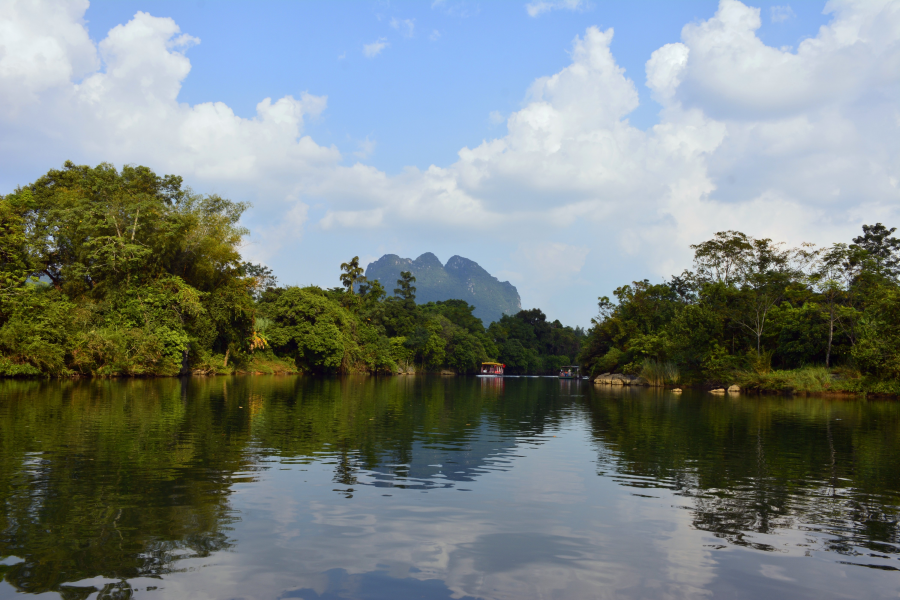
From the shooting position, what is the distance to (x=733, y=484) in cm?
993

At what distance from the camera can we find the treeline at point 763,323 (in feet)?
123

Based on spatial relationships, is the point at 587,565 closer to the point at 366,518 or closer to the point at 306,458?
the point at 366,518

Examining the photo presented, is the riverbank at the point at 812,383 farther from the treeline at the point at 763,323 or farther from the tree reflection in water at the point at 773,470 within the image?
the tree reflection in water at the point at 773,470

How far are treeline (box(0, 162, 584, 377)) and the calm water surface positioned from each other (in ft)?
72.4

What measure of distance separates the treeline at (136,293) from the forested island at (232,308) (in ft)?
0.37

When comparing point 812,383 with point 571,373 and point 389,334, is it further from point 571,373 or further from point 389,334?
point 389,334

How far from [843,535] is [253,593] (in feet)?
21.8

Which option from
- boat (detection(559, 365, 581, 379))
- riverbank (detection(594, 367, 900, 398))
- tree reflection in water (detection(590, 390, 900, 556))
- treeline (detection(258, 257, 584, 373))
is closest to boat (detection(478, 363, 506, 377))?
treeline (detection(258, 257, 584, 373))

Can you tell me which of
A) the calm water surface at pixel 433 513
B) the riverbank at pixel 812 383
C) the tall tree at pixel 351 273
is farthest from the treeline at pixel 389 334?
the calm water surface at pixel 433 513

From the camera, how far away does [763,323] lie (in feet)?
152

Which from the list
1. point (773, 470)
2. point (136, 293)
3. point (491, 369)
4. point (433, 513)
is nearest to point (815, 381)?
point (773, 470)

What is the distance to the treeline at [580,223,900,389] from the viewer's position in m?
37.5

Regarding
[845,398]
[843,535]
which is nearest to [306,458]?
[843,535]

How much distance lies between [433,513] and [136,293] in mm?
40341
